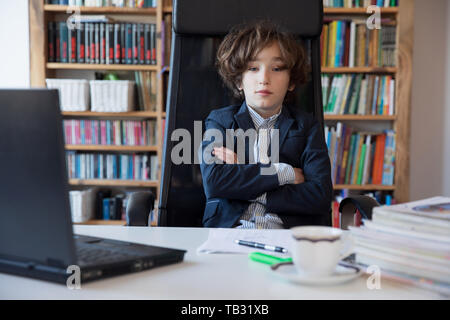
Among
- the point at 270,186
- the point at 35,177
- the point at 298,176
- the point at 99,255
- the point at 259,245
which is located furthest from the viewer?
the point at 298,176

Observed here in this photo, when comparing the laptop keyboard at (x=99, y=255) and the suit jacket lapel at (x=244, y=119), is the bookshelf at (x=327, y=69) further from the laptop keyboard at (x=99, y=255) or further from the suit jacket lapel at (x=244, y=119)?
the laptop keyboard at (x=99, y=255)

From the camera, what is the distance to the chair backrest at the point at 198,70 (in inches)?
59.2

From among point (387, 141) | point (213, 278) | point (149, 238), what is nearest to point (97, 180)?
point (387, 141)

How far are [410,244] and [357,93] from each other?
233cm

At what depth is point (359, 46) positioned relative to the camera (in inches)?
114

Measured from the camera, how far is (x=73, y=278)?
660 millimetres

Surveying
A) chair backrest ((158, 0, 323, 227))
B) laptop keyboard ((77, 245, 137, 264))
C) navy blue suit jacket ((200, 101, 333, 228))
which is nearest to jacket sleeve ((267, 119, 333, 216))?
navy blue suit jacket ((200, 101, 333, 228))

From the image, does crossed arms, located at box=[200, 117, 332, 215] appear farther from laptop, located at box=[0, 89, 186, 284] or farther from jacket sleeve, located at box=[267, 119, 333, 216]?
laptop, located at box=[0, 89, 186, 284]

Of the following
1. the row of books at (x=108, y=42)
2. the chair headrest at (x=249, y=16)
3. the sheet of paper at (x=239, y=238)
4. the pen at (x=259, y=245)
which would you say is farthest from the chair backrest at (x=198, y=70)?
the row of books at (x=108, y=42)

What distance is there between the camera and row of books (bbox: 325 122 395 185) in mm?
2908

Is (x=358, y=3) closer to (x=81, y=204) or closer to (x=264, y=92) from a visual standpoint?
(x=264, y=92)

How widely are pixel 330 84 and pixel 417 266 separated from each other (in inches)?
92.4

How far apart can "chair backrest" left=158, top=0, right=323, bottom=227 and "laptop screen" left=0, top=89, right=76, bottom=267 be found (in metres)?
0.86

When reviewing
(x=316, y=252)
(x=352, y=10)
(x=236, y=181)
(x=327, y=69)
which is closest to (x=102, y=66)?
(x=327, y=69)
